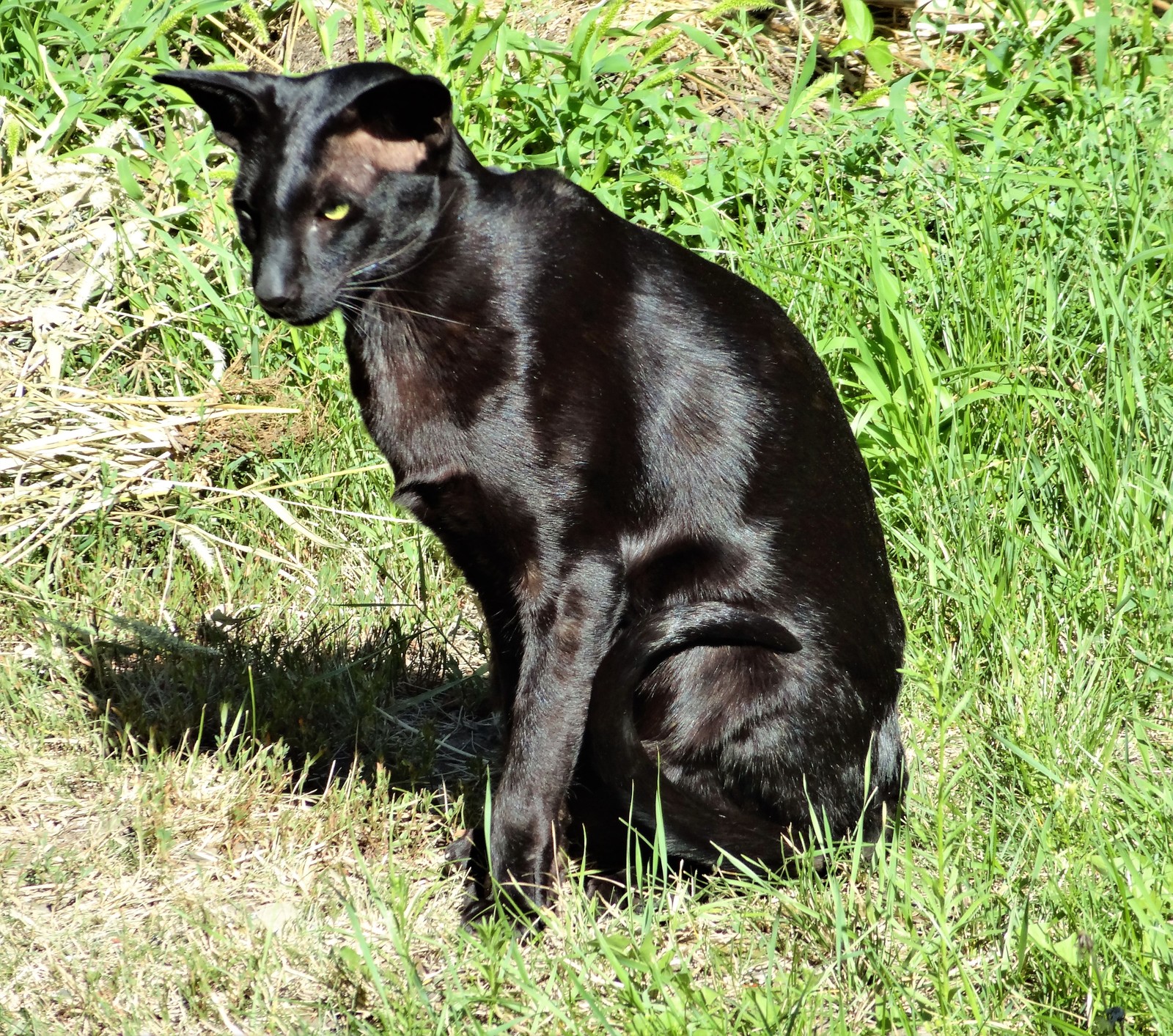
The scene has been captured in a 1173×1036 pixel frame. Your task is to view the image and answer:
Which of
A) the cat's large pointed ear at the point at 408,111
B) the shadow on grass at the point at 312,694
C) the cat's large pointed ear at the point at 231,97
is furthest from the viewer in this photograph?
the shadow on grass at the point at 312,694

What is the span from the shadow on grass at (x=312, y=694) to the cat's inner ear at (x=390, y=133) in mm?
1110

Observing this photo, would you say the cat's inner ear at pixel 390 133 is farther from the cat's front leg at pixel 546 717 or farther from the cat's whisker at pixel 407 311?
the cat's front leg at pixel 546 717

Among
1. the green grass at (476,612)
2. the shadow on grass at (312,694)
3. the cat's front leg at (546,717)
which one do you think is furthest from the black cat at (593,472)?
the shadow on grass at (312,694)

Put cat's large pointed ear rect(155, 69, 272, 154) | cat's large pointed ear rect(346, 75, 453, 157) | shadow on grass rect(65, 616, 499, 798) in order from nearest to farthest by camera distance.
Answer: cat's large pointed ear rect(346, 75, 453, 157), cat's large pointed ear rect(155, 69, 272, 154), shadow on grass rect(65, 616, 499, 798)

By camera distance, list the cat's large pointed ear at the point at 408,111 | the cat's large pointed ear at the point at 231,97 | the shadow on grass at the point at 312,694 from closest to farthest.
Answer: the cat's large pointed ear at the point at 408,111 < the cat's large pointed ear at the point at 231,97 < the shadow on grass at the point at 312,694

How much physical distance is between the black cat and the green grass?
0.65 feet

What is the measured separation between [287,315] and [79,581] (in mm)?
1506

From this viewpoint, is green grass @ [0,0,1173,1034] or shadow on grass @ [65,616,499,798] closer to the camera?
green grass @ [0,0,1173,1034]

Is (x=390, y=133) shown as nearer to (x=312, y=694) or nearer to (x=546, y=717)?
(x=546, y=717)

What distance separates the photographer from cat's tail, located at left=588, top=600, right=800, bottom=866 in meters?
2.18

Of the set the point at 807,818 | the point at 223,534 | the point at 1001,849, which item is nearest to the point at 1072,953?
the point at 1001,849

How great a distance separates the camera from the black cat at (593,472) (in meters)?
2.09

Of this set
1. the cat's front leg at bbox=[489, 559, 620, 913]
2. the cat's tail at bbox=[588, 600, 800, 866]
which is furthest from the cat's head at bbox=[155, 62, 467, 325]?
the cat's tail at bbox=[588, 600, 800, 866]

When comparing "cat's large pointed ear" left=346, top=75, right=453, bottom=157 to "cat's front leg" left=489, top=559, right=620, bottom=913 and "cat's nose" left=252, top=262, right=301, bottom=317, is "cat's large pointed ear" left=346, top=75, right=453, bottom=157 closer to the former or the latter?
"cat's nose" left=252, top=262, right=301, bottom=317
